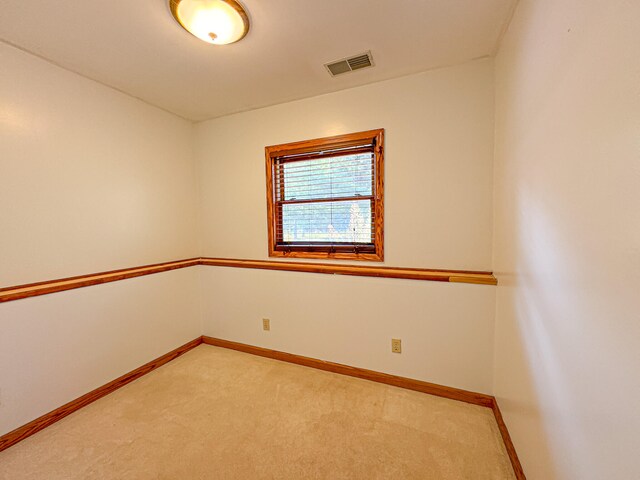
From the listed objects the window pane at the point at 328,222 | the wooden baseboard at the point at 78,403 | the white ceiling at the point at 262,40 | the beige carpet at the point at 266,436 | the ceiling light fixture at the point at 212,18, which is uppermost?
the white ceiling at the point at 262,40

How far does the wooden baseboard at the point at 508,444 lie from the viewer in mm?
1332

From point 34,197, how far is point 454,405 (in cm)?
334

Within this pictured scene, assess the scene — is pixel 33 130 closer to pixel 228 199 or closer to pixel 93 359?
pixel 228 199

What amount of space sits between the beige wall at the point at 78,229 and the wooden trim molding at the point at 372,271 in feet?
2.54

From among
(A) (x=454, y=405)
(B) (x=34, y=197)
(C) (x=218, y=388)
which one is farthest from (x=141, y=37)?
(A) (x=454, y=405)

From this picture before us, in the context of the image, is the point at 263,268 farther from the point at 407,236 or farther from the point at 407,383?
the point at 407,383

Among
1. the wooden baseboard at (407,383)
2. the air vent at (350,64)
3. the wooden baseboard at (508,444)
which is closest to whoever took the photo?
the wooden baseboard at (508,444)

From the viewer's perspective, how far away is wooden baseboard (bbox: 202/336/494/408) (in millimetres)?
1918

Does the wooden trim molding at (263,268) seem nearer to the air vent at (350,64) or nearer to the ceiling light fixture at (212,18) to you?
the air vent at (350,64)

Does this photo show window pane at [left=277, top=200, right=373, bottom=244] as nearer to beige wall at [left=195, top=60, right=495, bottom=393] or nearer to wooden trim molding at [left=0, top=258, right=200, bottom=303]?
beige wall at [left=195, top=60, right=495, bottom=393]

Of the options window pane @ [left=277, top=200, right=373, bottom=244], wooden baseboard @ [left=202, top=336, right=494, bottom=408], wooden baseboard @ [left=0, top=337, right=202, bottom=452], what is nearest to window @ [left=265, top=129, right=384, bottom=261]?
window pane @ [left=277, top=200, right=373, bottom=244]

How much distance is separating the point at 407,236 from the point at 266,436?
1744 millimetres

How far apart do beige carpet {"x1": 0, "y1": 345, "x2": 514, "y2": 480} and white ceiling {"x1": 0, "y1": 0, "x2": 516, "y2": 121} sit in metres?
2.51

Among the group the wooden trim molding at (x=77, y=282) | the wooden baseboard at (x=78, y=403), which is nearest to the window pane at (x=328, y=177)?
the wooden trim molding at (x=77, y=282)
